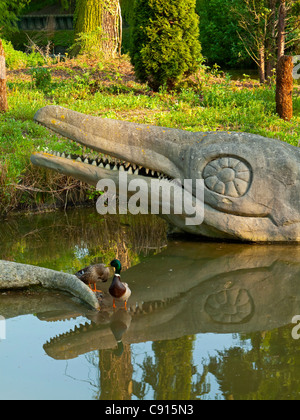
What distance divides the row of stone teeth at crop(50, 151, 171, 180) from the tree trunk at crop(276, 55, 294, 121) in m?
5.77

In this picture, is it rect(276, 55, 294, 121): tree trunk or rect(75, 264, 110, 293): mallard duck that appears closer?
rect(75, 264, 110, 293): mallard duck

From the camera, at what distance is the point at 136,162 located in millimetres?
6820

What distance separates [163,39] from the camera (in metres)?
13.4

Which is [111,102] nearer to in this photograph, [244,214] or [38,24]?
[244,214]

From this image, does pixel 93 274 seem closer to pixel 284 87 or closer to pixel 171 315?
pixel 171 315

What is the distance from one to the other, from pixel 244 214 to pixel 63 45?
23638 millimetres

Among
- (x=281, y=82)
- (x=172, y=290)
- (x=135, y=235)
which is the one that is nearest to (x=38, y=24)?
(x=281, y=82)

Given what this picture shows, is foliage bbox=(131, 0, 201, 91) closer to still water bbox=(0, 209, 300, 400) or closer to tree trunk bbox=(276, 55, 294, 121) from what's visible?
tree trunk bbox=(276, 55, 294, 121)

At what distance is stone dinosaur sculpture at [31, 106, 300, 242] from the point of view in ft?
22.2

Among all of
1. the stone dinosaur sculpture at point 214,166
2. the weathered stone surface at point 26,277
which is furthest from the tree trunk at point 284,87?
the weathered stone surface at point 26,277

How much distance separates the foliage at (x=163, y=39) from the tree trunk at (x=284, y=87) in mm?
2586

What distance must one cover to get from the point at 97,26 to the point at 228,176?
11946 mm

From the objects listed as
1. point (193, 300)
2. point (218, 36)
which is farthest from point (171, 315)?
point (218, 36)

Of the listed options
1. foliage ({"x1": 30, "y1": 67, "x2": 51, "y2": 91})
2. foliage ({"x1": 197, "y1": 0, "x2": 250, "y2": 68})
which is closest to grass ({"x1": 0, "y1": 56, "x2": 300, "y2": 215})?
foliage ({"x1": 30, "y1": 67, "x2": 51, "y2": 91})
